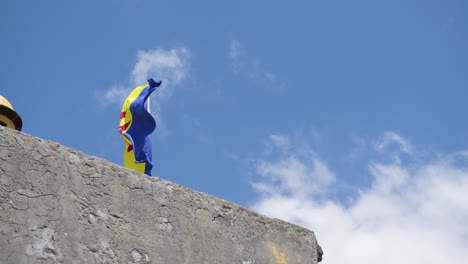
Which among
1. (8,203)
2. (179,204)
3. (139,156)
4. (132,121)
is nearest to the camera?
(8,203)

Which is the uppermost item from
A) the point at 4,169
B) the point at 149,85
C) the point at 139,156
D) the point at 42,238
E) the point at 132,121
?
the point at 149,85

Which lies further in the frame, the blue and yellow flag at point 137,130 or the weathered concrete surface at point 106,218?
the blue and yellow flag at point 137,130

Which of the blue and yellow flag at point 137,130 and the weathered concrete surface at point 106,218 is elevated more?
the blue and yellow flag at point 137,130

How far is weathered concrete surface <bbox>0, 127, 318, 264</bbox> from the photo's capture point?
3334 mm

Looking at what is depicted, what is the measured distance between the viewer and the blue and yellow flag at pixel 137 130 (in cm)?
687

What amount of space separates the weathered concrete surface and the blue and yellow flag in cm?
279

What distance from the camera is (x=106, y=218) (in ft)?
11.8

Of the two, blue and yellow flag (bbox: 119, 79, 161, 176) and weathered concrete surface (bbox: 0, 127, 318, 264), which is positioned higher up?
blue and yellow flag (bbox: 119, 79, 161, 176)

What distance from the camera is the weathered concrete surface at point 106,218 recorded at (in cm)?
333

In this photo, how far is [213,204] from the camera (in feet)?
13.3

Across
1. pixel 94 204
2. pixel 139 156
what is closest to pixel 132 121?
pixel 139 156

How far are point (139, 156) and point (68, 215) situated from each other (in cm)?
328

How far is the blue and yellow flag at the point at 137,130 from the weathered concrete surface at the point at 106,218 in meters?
2.79

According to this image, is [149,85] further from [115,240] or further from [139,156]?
[115,240]
